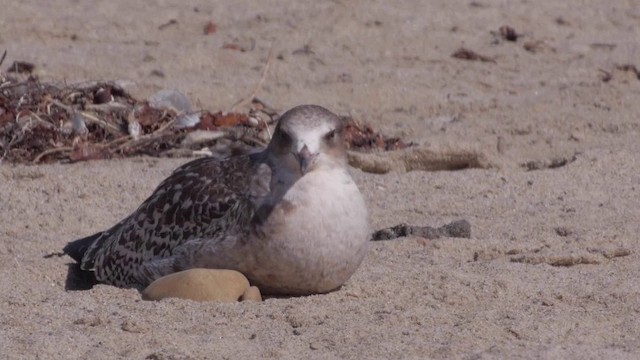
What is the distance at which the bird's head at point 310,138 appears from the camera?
568 cm

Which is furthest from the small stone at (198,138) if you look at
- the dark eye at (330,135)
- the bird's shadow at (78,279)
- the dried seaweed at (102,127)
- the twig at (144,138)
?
the dark eye at (330,135)

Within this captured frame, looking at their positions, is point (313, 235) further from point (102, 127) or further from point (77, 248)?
point (102, 127)

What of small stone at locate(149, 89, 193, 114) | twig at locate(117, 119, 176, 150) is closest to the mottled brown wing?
twig at locate(117, 119, 176, 150)

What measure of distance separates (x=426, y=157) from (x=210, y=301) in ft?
10.6

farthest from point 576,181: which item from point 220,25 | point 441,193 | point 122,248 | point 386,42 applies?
point 220,25

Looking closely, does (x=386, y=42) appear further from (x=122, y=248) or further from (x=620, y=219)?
(x=122, y=248)

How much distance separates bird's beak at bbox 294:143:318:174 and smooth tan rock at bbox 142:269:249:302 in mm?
506

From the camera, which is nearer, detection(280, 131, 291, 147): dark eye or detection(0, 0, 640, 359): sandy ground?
detection(0, 0, 640, 359): sandy ground

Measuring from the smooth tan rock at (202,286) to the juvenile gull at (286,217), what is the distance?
8 cm

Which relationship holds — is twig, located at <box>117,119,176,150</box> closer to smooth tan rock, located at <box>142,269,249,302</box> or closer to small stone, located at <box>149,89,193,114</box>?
small stone, located at <box>149,89,193,114</box>

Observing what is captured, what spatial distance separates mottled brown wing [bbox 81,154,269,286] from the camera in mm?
5945

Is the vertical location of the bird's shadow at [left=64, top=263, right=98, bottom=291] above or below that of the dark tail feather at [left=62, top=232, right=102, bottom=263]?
below

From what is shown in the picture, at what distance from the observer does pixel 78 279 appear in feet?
22.1

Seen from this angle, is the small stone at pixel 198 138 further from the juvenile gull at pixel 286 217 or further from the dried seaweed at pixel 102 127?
the juvenile gull at pixel 286 217
